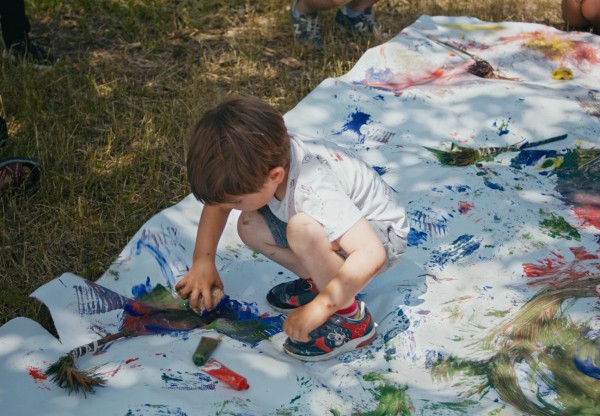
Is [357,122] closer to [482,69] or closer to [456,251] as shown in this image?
[482,69]

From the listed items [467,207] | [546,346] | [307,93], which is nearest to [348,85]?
[307,93]

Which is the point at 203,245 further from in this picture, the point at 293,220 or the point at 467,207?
the point at 467,207

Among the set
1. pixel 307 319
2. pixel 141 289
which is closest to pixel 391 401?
pixel 307 319

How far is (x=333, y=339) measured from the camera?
2176 millimetres

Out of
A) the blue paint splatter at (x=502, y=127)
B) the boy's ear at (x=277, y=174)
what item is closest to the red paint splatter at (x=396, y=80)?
the blue paint splatter at (x=502, y=127)

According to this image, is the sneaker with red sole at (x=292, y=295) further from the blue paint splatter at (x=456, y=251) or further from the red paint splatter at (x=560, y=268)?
the red paint splatter at (x=560, y=268)

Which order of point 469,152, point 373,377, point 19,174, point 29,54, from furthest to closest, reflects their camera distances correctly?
point 29,54 < point 469,152 < point 19,174 < point 373,377

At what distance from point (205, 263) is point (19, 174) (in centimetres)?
105

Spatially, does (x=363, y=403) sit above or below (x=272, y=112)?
below

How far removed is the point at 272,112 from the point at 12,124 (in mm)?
1823

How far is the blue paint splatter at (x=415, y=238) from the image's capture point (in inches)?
104

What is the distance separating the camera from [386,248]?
7.12 ft

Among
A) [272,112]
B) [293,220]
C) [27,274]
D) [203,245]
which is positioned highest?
[272,112]

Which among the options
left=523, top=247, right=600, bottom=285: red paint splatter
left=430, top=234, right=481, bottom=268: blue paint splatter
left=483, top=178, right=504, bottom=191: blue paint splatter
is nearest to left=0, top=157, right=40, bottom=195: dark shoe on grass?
left=430, top=234, right=481, bottom=268: blue paint splatter
